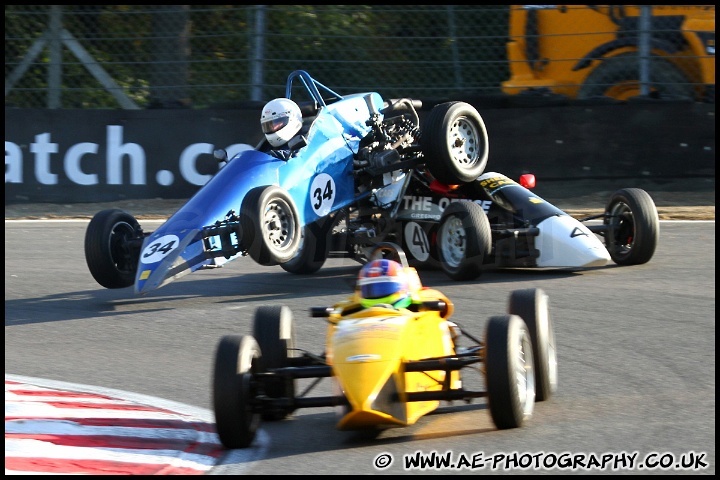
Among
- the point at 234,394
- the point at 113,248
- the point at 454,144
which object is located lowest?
the point at 234,394

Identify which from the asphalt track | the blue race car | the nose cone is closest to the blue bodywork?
the blue race car

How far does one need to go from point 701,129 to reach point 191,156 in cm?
568

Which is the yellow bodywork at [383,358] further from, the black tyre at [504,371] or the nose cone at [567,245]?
the nose cone at [567,245]

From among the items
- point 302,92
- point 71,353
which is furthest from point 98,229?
point 302,92

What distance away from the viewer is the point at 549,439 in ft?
17.6

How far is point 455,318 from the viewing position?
8.31m

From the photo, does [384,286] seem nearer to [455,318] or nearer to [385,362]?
[385,362]

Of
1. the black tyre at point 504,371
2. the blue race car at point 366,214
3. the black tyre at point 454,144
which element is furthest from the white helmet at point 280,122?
the black tyre at point 504,371

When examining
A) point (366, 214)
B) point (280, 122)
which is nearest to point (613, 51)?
point (366, 214)

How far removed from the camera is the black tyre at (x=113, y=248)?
30.3 feet

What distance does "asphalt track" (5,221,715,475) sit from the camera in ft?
17.3

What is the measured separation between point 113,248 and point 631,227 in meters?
4.21

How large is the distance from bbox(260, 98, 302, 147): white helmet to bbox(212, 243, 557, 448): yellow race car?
3.59 m

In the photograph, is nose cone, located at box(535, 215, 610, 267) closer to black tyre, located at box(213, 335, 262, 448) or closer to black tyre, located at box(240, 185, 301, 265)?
black tyre, located at box(240, 185, 301, 265)
